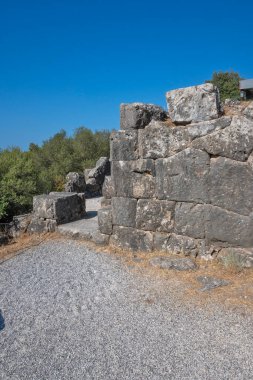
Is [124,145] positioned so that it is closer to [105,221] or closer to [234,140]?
[105,221]

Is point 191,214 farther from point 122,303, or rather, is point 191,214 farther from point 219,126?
point 122,303

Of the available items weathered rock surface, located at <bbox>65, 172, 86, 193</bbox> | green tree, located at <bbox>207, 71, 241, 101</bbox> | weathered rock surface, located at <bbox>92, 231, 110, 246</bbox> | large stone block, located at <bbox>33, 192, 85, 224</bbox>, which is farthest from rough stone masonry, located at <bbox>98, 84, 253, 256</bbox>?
green tree, located at <bbox>207, 71, 241, 101</bbox>

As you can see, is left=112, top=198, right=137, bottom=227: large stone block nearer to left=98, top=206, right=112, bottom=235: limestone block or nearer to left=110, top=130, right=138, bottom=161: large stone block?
left=98, top=206, right=112, bottom=235: limestone block

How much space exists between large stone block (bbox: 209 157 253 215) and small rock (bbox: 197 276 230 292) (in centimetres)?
101

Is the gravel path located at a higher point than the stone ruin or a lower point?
lower

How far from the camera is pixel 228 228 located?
4691 mm

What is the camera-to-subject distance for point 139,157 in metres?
5.55

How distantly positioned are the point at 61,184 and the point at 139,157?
27.6 feet

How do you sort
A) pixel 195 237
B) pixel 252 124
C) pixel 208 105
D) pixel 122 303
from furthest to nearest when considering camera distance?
pixel 195 237 → pixel 208 105 → pixel 252 124 → pixel 122 303

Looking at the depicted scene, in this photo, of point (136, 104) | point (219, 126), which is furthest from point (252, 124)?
point (136, 104)

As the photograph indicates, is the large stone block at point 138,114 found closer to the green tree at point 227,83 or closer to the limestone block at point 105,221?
the limestone block at point 105,221

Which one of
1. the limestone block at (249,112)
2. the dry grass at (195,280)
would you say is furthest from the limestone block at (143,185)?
the limestone block at (249,112)

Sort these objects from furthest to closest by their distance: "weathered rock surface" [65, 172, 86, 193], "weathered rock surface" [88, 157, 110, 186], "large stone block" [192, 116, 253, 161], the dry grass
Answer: "weathered rock surface" [88, 157, 110, 186] → "weathered rock surface" [65, 172, 86, 193] → "large stone block" [192, 116, 253, 161] → the dry grass

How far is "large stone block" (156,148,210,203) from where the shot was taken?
4848 mm
